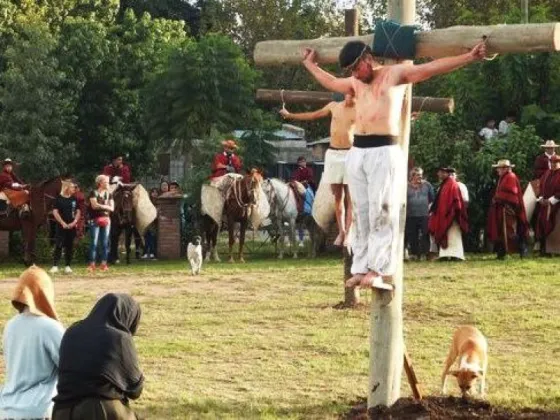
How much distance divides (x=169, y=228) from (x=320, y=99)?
1395cm

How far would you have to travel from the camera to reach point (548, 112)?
28.2m

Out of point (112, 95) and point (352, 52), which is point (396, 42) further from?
point (112, 95)

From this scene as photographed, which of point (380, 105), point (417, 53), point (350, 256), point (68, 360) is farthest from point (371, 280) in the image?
point (350, 256)

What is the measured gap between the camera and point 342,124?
12.9 meters

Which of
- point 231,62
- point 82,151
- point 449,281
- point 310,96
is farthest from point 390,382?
point 82,151

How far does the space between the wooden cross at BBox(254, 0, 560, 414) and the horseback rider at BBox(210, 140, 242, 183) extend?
16102 mm

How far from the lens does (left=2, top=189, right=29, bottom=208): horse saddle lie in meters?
25.8

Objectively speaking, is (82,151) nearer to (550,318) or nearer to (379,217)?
(550,318)

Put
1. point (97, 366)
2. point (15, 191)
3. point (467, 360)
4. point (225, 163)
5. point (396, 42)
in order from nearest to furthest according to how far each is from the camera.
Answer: point (97, 366) < point (396, 42) < point (467, 360) < point (15, 191) < point (225, 163)

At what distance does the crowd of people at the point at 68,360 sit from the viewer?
25.3 ft

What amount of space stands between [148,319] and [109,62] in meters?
21.7

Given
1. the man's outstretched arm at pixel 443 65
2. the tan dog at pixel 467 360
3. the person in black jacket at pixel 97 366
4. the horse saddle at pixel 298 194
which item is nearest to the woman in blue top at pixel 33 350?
the person in black jacket at pixel 97 366

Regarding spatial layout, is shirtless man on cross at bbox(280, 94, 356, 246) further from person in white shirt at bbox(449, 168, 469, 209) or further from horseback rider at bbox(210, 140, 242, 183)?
horseback rider at bbox(210, 140, 242, 183)

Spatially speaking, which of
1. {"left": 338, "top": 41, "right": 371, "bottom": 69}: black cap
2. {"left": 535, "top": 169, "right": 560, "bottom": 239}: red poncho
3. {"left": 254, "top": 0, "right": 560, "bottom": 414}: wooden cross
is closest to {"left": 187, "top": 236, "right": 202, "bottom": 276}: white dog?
{"left": 535, "top": 169, "right": 560, "bottom": 239}: red poncho
